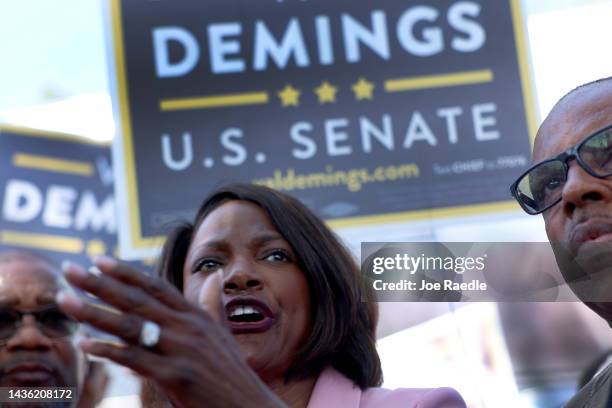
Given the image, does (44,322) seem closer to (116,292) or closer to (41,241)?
(116,292)

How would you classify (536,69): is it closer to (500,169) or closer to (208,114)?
(500,169)

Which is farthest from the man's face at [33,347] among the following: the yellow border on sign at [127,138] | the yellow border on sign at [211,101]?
the yellow border on sign at [211,101]

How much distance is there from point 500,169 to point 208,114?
3.04 feet

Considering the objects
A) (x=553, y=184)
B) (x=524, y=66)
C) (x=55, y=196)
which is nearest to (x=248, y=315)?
(x=553, y=184)

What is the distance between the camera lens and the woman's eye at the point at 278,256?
243 cm

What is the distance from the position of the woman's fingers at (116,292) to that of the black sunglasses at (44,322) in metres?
0.99

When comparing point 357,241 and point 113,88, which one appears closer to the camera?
point 357,241

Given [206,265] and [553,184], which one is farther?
[206,265]

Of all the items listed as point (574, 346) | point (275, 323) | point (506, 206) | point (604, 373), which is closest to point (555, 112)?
point (604, 373)

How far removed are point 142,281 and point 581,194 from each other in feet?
3.11

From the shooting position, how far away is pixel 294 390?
2.32 m

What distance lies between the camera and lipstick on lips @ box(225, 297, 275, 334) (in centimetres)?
228

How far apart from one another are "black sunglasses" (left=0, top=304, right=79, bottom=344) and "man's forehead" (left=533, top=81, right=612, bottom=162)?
1.02 m

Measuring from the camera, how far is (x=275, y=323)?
2330 mm
